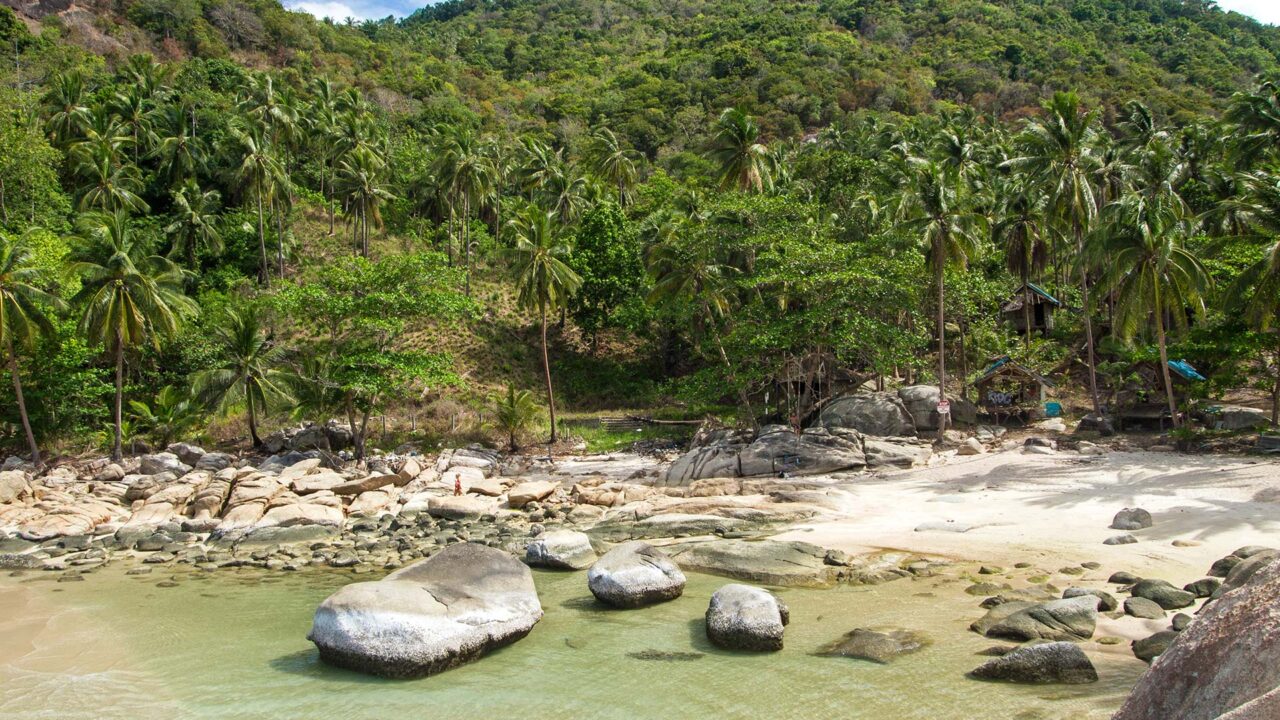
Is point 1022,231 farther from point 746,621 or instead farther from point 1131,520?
point 746,621

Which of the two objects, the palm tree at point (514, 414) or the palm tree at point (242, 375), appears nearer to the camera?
the palm tree at point (242, 375)

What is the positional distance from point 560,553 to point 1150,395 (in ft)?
85.5

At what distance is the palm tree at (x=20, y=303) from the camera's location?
29.9m

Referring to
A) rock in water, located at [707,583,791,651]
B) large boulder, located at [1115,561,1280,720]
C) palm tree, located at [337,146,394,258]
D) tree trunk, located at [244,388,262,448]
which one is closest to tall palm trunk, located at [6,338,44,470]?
tree trunk, located at [244,388,262,448]

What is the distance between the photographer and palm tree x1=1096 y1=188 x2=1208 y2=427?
2627 cm

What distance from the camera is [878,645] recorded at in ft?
36.1

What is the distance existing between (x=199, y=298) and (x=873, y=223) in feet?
128

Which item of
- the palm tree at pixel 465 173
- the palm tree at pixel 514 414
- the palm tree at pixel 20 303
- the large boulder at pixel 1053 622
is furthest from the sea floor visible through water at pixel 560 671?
the palm tree at pixel 465 173

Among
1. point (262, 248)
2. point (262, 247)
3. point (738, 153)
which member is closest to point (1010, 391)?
point (738, 153)

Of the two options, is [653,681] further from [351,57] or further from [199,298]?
[351,57]

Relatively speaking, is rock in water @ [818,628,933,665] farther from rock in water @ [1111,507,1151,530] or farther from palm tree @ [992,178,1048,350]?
palm tree @ [992,178,1048,350]

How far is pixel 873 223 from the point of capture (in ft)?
144

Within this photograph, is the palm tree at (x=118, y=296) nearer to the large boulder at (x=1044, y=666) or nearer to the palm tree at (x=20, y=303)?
the palm tree at (x=20, y=303)

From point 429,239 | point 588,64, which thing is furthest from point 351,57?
point 429,239
